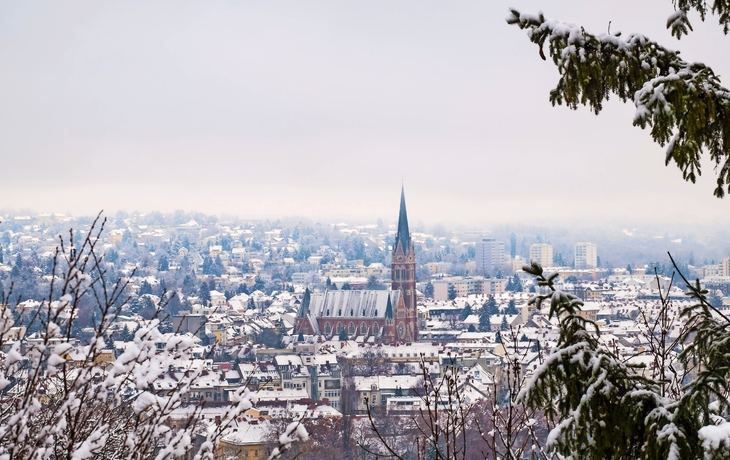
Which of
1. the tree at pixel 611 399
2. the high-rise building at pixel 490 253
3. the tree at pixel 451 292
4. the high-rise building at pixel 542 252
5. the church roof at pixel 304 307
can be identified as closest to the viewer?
the tree at pixel 611 399

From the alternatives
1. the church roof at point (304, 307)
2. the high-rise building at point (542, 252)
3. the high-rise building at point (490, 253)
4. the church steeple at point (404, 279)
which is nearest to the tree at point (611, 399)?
the church roof at point (304, 307)

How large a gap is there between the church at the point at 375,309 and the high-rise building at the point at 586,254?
49.3m

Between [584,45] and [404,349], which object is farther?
[404,349]

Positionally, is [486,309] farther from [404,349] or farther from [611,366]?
[611,366]

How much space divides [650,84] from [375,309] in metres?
45.5

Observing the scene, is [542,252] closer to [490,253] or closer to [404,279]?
[490,253]

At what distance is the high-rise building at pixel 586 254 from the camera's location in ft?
310

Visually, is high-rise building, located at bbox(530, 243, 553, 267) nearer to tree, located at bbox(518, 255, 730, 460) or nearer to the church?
the church

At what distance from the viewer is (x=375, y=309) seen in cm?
4716

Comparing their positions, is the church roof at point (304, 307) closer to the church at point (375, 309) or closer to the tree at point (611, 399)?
the church at point (375, 309)

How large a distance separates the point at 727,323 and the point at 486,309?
49.9m

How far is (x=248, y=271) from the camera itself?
93.2 metres

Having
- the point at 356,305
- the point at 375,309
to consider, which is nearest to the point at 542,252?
the point at 356,305

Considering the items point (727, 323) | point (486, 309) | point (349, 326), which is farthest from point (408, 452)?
point (486, 309)
